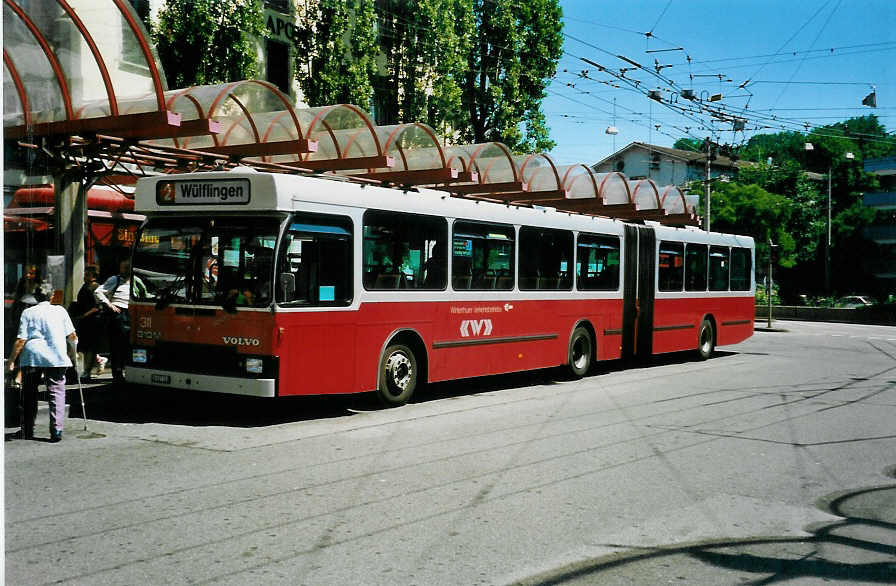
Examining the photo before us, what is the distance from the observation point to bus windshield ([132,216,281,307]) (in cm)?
991

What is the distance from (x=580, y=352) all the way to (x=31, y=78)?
393 inches

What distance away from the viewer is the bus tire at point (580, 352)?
15992 mm

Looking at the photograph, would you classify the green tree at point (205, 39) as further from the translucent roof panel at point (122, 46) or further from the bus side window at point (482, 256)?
the bus side window at point (482, 256)

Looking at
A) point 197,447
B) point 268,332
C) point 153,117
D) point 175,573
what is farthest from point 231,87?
point 175,573

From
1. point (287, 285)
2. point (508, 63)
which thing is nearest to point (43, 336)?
point (287, 285)

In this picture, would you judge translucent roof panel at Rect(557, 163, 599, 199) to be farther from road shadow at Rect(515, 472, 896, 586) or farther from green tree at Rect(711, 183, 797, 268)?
green tree at Rect(711, 183, 797, 268)

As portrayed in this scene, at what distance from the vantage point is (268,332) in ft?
31.9

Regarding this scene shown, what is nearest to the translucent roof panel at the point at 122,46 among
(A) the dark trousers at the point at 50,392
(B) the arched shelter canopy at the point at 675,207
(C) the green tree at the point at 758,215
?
(A) the dark trousers at the point at 50,392

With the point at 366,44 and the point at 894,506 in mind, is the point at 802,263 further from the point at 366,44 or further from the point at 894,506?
the point at 894,506

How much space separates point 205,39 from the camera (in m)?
19.7

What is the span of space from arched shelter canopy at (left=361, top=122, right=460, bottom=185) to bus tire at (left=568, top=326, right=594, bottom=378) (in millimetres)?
3586

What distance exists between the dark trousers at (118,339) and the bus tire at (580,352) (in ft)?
24.4

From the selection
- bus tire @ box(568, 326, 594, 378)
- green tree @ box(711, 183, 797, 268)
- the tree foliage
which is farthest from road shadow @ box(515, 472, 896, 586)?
the tree foliage

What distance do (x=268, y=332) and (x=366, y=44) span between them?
1515 cm
